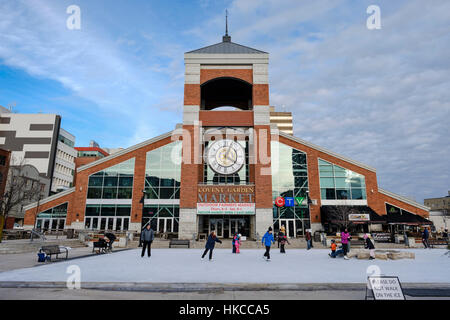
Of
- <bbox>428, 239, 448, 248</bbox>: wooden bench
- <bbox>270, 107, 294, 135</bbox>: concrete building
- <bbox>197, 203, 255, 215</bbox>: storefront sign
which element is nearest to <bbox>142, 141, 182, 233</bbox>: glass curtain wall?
<bbox>197, 203, 255, 215</bbox>: storefront sign

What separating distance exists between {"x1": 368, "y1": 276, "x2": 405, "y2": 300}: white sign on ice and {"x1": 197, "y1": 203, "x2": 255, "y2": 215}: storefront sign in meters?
25.1

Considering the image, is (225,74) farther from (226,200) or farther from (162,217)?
(162,217)

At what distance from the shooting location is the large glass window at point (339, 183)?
110ft

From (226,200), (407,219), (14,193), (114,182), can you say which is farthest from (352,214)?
(14,193)

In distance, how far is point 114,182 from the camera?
113 ft

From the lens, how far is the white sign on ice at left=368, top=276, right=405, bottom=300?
15.7 ft

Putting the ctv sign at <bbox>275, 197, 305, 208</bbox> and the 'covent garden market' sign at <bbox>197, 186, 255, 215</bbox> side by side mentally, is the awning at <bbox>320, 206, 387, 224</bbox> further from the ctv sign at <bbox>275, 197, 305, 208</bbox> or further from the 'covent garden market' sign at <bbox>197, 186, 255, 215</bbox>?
the 'covent garden market' sign at <bbox>197, 186, 255, 215</bbox>

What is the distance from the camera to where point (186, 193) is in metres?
30.1

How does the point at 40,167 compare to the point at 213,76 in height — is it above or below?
below

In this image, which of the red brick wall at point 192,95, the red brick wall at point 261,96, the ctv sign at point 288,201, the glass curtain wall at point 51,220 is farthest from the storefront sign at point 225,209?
the glass curtain wall at point 51,220

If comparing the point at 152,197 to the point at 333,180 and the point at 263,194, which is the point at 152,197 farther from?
the point at 333,180

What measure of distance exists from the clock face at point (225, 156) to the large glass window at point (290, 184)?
5.15 meters

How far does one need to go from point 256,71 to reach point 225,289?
29.9 meters
